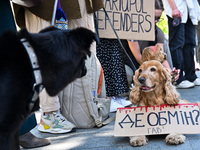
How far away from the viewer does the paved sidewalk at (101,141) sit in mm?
2282

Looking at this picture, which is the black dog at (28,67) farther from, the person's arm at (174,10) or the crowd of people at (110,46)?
the person's arm at (174,10)

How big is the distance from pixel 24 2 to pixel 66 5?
62 centimetres

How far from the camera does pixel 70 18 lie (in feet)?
8.96

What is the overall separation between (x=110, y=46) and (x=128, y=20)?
0.45m

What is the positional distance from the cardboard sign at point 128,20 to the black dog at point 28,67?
207 centimetres

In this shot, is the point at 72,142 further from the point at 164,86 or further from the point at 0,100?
the point at 0,100

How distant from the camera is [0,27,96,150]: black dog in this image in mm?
1295

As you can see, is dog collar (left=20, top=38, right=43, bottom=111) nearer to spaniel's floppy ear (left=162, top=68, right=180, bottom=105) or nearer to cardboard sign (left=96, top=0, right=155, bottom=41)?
A: spaniel's floppy ear (left=162, top=68, right=180, bottom=105)

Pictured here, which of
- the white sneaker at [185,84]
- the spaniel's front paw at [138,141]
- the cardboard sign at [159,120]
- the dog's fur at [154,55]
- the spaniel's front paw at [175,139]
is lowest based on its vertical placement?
the white sneaker at [185,84]

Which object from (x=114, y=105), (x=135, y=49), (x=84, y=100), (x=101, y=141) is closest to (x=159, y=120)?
(x=101, y=141)

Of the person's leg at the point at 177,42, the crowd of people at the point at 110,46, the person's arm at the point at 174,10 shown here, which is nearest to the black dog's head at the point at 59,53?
the crowd of people at the point at 110,46

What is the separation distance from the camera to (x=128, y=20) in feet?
11.8

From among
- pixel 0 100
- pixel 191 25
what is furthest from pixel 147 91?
pixel 191 25

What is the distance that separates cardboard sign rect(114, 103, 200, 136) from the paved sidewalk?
10cm
